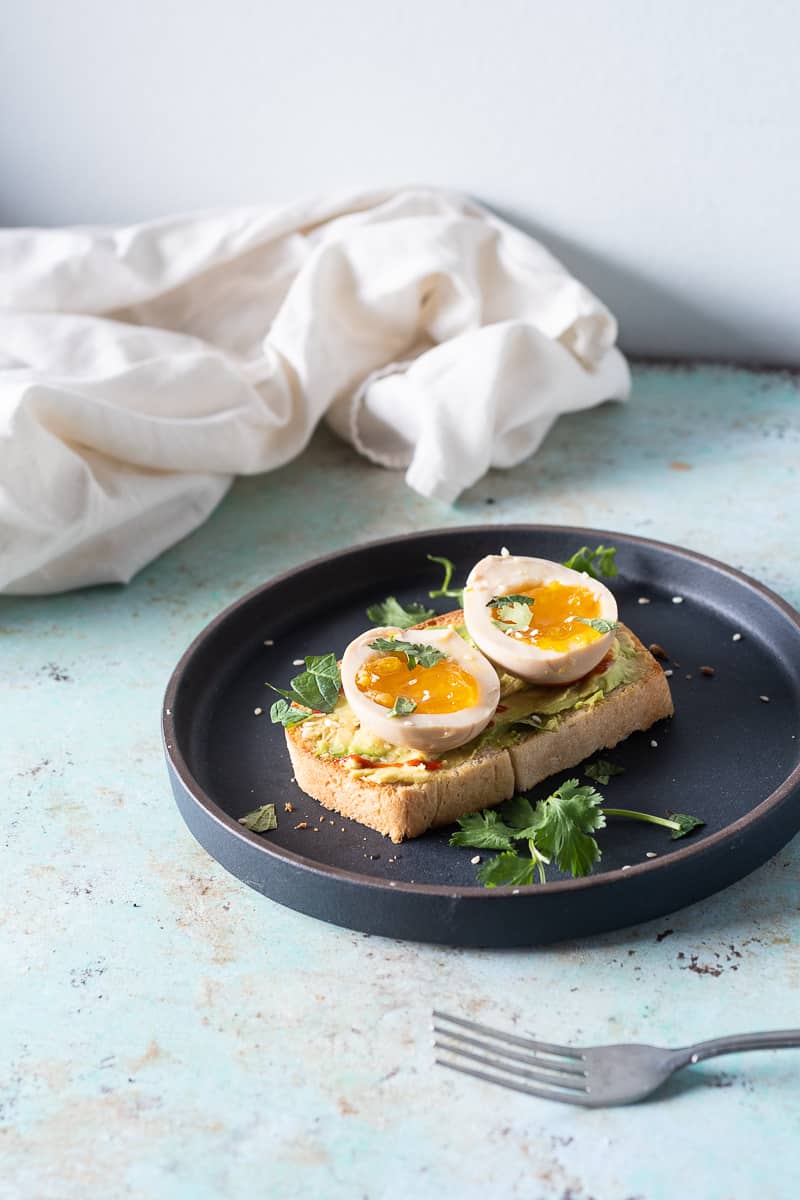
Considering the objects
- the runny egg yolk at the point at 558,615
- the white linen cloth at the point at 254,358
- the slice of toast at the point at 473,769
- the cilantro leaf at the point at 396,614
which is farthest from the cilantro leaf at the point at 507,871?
the white linen cloth at the point at 254,358

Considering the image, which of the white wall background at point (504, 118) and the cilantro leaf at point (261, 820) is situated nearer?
the cilantro leaf at point (261, 820)

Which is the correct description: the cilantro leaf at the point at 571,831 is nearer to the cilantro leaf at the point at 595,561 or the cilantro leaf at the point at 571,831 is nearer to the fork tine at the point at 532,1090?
the fork tine at the point at 532,1090

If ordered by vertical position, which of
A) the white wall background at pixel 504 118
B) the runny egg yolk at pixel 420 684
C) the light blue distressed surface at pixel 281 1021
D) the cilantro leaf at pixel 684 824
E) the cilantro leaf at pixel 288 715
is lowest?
the light blue distressed surface at pixel 281 1021

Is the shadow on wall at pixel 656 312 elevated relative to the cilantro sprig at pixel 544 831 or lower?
elevated

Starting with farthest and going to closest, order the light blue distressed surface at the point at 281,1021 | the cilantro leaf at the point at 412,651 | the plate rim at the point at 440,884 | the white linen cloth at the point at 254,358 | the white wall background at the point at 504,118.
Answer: the white wall background at the point at 504,118 < the white linen cloth at the point at 254,358 < the cilantro leaf at the point at 412,651 < the plate rim at the point at 440,884 < the light blue distressed surface at the point at 281,1021

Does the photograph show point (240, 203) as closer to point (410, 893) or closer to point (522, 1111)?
point (410, 893)

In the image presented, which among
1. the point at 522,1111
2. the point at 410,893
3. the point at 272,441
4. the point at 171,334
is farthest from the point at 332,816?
the point at 171,334

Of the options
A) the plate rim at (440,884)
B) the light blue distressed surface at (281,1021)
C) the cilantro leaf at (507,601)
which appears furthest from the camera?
the cilantro leaf at (507,601)

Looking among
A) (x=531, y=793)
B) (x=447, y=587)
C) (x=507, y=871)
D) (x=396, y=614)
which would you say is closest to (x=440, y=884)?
(x=507, y=871)

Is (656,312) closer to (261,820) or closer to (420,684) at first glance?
(420,684)
